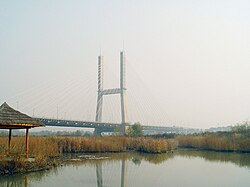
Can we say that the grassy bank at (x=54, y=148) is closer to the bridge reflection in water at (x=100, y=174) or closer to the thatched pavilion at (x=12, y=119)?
the thatched pavilion at (x=12, y=119)

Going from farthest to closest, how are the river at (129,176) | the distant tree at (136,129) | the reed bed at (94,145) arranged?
the distant tree at (136,129) → the reed bed at (94,145) → the river at (129,176)

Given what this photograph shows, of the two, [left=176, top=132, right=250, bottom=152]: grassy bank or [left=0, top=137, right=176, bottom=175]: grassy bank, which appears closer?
[left=0, top=137, right=176, bottom=175]: grassy bank

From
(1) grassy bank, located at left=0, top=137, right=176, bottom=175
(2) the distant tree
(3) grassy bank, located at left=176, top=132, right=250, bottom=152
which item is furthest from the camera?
(2) the distant tree

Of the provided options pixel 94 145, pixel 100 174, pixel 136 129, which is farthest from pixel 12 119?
pixel 136 129

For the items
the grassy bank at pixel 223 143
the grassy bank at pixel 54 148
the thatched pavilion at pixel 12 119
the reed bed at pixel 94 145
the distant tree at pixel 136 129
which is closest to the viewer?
the thatched pavilion at pixel 12 119

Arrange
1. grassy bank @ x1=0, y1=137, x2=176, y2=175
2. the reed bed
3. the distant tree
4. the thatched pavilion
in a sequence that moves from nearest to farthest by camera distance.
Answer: the thatched pavilion, grassy bank @ x1=0, y1=137, x2=176, y2=175, the reed bed, the distant tree

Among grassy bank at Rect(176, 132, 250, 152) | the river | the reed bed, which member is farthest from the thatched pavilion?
grassy bank at Rect(176, 132, 250, 152)

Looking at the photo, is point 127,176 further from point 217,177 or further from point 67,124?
point 67,124

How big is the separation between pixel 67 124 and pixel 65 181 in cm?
2678

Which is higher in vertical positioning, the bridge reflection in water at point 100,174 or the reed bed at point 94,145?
the reed bed at point 94,145

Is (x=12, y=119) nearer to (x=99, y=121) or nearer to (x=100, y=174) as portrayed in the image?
(x=100, y=174)

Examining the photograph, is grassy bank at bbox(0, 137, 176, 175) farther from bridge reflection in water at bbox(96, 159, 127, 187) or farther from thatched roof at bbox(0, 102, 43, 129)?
bridge reflection in water at bbox(96, 159, 127, 187)

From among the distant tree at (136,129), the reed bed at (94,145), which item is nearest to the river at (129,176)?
the reed bed at (94,145)

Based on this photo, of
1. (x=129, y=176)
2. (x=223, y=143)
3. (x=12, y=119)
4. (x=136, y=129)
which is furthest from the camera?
(x=136, y=129)
